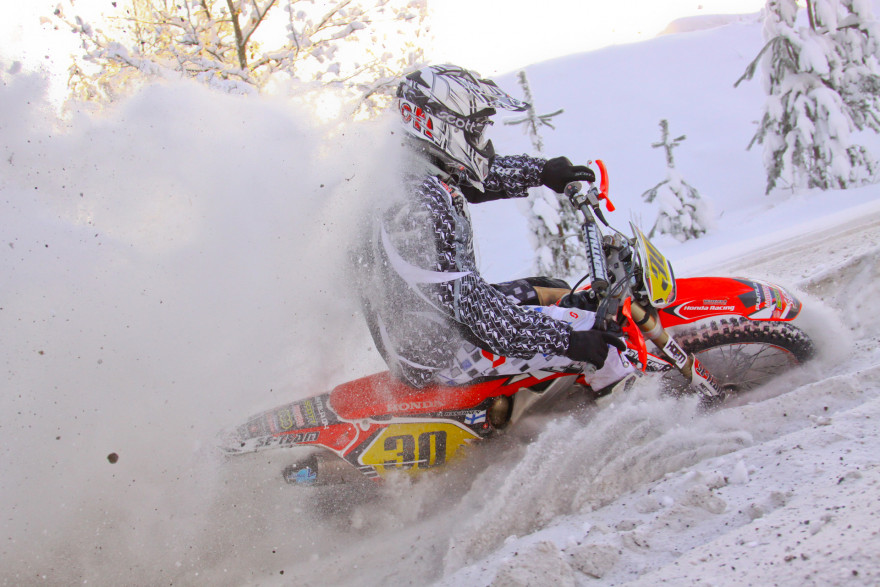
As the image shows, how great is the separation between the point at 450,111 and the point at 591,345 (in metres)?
1.38

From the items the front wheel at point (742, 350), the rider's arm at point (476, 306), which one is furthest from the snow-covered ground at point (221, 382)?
the rider's arm at point (476, 306)

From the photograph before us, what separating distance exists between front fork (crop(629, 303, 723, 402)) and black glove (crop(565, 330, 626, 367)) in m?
0.27

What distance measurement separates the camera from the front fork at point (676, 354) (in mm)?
3355

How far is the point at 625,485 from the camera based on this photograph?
2.95 meters

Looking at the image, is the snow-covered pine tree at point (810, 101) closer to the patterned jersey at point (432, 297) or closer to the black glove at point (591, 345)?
the black glove at point (591, 345)

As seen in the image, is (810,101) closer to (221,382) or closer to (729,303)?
(729,303)

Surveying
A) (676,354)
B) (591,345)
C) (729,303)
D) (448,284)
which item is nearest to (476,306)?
(448,284)

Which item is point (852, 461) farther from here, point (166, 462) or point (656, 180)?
point (656, 180)

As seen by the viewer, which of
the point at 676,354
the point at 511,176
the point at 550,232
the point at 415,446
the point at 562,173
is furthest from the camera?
the point at 550,232

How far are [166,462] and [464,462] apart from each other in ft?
5.31

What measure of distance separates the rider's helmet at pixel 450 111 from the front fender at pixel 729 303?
53.2 inches

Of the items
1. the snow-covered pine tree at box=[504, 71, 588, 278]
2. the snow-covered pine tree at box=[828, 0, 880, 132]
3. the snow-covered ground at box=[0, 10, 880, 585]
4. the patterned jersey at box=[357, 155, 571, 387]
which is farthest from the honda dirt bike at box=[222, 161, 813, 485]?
the snow-covered pine tree at box=[828, 0, 880, 132]

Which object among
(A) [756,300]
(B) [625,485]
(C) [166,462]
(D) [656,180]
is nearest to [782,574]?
(B) [625,485]

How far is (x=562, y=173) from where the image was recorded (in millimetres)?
4133
